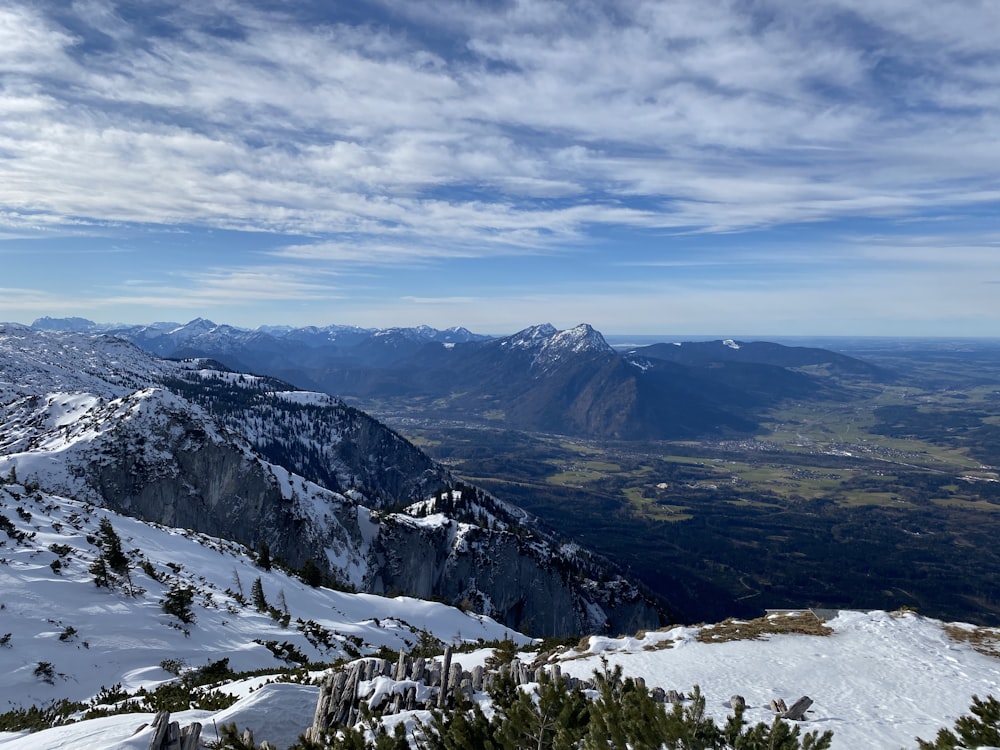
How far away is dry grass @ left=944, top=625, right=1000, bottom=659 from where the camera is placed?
86.9 ft

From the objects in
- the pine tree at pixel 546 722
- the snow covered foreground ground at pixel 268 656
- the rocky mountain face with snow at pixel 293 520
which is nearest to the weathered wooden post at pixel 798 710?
the snow covered foreground ground at pixel 268 656

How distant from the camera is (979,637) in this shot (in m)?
28.3

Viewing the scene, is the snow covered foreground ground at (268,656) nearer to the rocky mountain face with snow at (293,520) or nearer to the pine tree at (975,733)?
the pine tree at (975,733)

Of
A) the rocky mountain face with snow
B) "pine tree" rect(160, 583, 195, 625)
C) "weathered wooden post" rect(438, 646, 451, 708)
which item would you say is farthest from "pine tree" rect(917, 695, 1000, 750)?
the rocky mountain face with snow

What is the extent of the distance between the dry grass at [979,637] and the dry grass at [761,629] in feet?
20.0

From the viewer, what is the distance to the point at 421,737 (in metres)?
13.2

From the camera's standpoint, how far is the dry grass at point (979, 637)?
2650 cm

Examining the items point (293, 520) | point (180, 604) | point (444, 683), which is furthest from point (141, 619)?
point (293, 520)

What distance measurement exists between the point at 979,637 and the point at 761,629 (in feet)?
35.5

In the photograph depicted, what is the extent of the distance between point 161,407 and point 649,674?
124404 mm

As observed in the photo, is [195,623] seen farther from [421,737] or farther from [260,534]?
[260,534]

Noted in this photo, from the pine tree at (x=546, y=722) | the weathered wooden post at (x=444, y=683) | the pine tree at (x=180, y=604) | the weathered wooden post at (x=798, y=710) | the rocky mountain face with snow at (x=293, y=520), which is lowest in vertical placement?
the rocky mountain face with snow at (x=293, y=520)

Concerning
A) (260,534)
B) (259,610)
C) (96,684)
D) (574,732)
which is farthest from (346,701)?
(260,534)

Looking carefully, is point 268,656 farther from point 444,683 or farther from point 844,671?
point 844,671
